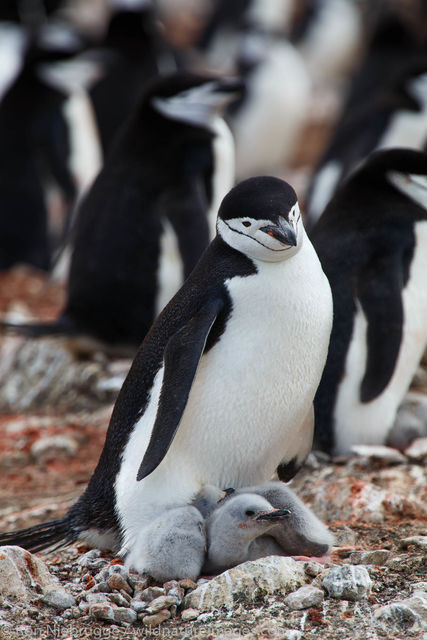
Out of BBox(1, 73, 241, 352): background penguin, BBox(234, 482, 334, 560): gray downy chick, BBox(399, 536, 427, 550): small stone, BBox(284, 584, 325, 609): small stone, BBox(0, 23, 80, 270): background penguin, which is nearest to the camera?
BBox(284, 584, 325, 609): small stone

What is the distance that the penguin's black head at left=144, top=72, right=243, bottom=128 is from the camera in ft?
19.7

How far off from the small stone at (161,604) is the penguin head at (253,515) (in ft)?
0.90

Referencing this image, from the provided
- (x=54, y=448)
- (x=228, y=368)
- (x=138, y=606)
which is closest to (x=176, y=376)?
(x=228, y=368)

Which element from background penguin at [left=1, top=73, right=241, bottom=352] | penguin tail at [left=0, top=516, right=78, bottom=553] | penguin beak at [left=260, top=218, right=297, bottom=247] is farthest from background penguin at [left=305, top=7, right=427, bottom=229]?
penguin tail at [left=0, top=516, right=78, bottom=553]

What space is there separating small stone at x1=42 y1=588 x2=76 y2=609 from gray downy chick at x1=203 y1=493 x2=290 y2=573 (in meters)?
0.42

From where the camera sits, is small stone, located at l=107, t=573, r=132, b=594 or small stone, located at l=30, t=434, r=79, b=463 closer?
small stone, located at l=107, t=573, r=132, b=594

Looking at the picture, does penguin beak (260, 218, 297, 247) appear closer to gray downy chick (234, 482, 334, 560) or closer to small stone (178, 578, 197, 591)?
gray downy chick (234, 482, 334, 560)

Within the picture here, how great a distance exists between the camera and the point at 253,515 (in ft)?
Result: 10.5

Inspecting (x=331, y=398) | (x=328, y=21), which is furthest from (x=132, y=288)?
(x=328, y=21)

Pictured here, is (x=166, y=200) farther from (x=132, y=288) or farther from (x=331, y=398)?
(x=331, y=398)

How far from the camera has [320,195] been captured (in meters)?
8.72

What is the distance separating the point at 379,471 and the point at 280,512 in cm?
135

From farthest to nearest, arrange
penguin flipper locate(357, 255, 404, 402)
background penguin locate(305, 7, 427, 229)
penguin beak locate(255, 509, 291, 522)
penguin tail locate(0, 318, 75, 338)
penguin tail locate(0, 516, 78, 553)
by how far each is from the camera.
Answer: background penguin locate(305, 7, 427, 229) < penguin tail locate(0, 318, 75, 338) < penguin flipper locate(357, 255, 404, 402) < penguin tail locate(0, 516, 78, 553) < penguin beak locate(255, 509, 291, 522)

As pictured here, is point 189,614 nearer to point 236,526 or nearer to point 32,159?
point 236,526
